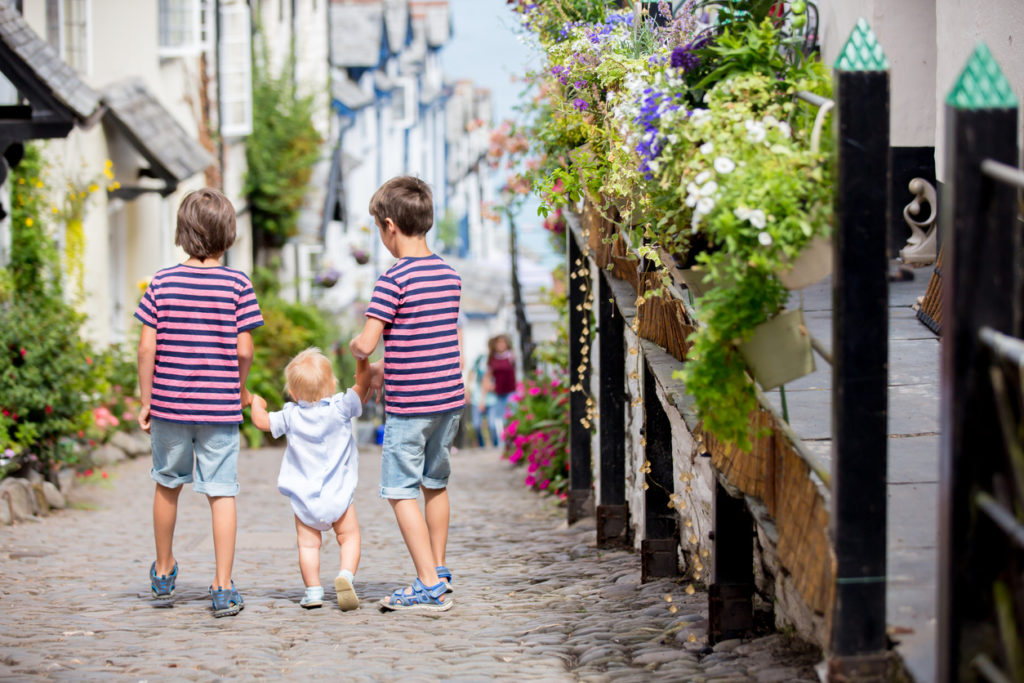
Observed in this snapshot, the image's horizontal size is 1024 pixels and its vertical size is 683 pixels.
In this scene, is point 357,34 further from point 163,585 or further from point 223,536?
point 223,536

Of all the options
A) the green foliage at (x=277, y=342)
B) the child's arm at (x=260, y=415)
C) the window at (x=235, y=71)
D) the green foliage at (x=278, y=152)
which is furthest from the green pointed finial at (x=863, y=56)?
the green foliage at (x=278, y=152)

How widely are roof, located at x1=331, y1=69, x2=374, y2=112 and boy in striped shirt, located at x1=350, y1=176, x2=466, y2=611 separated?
59.0 feet

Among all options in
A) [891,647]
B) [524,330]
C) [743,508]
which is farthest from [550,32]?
[524,330]

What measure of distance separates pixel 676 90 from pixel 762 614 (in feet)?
5.56

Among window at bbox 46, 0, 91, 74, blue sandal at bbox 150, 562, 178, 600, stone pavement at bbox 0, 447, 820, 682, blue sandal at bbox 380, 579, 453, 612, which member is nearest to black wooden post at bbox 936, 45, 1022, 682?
stone pavement at bbox 0, 447, 820, 682

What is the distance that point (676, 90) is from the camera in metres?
3.25

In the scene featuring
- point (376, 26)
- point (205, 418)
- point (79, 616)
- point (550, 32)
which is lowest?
point (79, 616)

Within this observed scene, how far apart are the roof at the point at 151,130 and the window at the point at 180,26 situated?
4.00 ft

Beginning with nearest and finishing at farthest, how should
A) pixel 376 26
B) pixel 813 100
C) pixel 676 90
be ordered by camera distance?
pixel 813 100, pixel 676 90, pixel 376 26

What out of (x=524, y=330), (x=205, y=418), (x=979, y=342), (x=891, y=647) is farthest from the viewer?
(x=524, y=330)

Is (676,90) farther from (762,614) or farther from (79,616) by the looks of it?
(79,616)

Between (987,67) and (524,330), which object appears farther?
(524,330)

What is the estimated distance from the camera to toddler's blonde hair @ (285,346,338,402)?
4.47 m

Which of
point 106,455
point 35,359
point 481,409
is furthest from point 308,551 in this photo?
point 481,409
